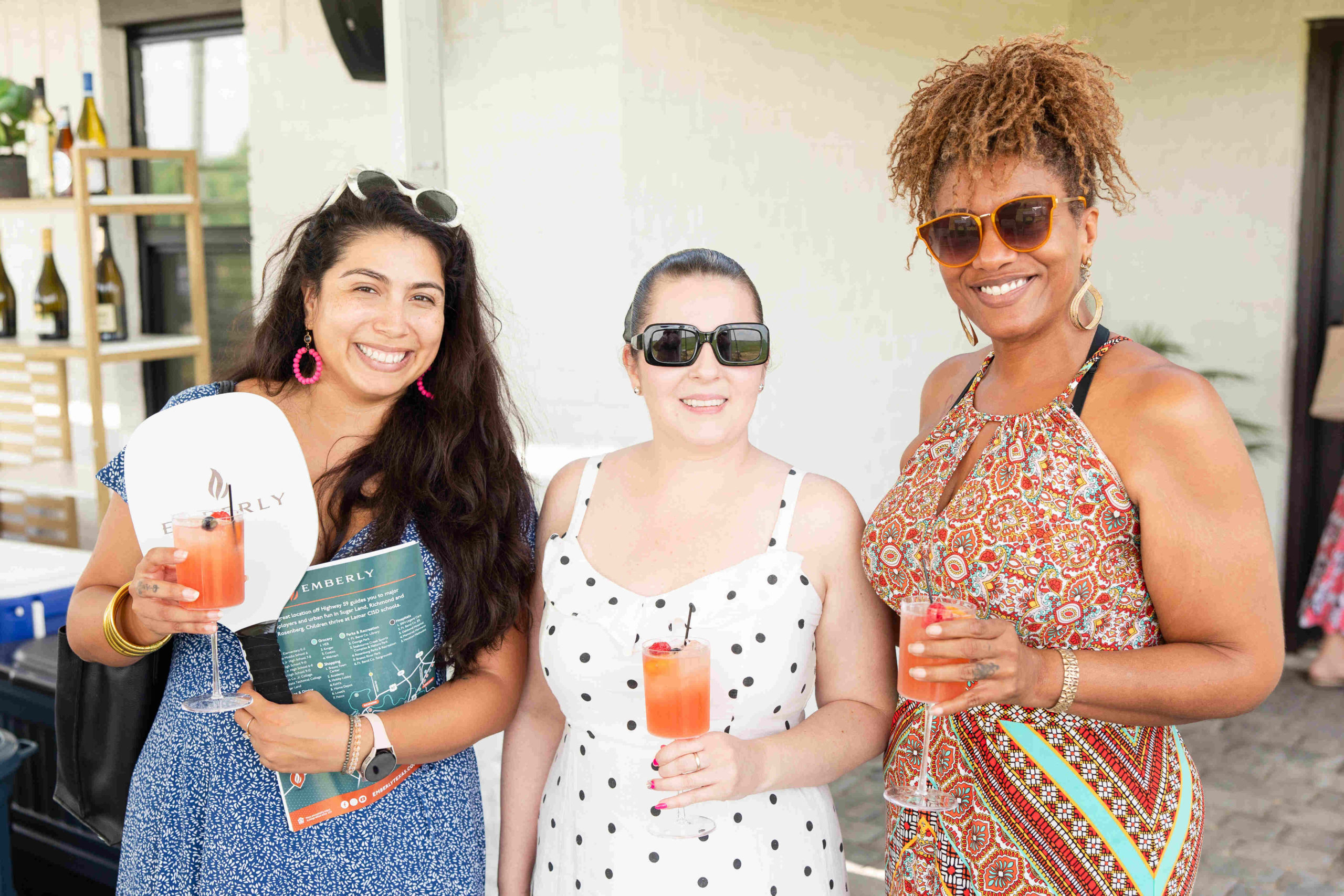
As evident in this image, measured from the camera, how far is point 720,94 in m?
3.53

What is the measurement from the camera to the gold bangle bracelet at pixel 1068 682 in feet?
4.80

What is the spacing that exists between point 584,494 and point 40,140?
12.4 ft

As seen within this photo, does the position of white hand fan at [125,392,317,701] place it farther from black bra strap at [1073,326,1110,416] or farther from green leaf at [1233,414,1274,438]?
green leaf at [1233,414,1274,438]

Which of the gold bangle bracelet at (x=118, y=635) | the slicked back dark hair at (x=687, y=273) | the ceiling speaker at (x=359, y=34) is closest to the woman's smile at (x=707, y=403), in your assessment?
the slicked back dark hair at (x=687, y=273)

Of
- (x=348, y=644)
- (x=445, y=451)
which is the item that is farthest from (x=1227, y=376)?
(x=348, y=644)

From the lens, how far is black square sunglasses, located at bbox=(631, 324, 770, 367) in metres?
1.66

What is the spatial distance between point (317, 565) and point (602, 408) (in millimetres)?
1601

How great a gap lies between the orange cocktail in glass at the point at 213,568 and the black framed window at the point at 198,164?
322cm

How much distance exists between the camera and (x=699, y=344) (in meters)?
1.66

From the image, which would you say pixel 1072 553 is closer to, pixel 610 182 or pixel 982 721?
pixel 982 721

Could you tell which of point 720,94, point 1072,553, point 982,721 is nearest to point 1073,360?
point 1072,553

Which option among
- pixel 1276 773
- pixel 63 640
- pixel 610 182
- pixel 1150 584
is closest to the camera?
pixel 1150 584

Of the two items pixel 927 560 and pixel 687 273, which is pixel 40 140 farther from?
pixel 927 560

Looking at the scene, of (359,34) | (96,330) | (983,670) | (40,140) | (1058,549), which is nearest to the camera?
(983,670)
